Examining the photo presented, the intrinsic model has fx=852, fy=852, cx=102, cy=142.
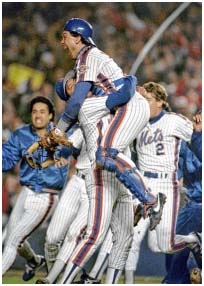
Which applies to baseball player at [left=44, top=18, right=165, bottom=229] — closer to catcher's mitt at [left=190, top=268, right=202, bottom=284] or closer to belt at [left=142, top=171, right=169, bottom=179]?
belt at [left=142, top=171, right=169, bottom=179]

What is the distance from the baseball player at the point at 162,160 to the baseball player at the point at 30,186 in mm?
417

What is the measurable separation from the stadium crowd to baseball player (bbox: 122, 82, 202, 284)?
7 cm

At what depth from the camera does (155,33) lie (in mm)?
4184

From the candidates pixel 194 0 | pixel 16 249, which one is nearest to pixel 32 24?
pixel 194 0

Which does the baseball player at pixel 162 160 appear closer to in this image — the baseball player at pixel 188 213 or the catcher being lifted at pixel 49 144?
the baseball player at pixel 188 213

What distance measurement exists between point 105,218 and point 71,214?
0.41m

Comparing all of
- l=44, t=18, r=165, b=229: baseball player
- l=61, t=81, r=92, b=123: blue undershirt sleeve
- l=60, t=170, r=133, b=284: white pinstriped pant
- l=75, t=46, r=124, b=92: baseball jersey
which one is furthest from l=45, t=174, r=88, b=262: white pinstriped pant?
l=75, t=46, r=124, b=92: baseball jersey

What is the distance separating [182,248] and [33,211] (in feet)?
2.46

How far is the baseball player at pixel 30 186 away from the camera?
413 cm

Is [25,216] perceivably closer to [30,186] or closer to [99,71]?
[30,186]

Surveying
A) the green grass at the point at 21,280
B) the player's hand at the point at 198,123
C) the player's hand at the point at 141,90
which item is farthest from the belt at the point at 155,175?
the green grass at the point at 21,280

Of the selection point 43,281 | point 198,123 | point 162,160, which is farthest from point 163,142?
point 43,281

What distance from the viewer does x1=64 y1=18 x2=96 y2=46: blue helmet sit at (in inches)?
154

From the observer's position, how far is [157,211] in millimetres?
3887
